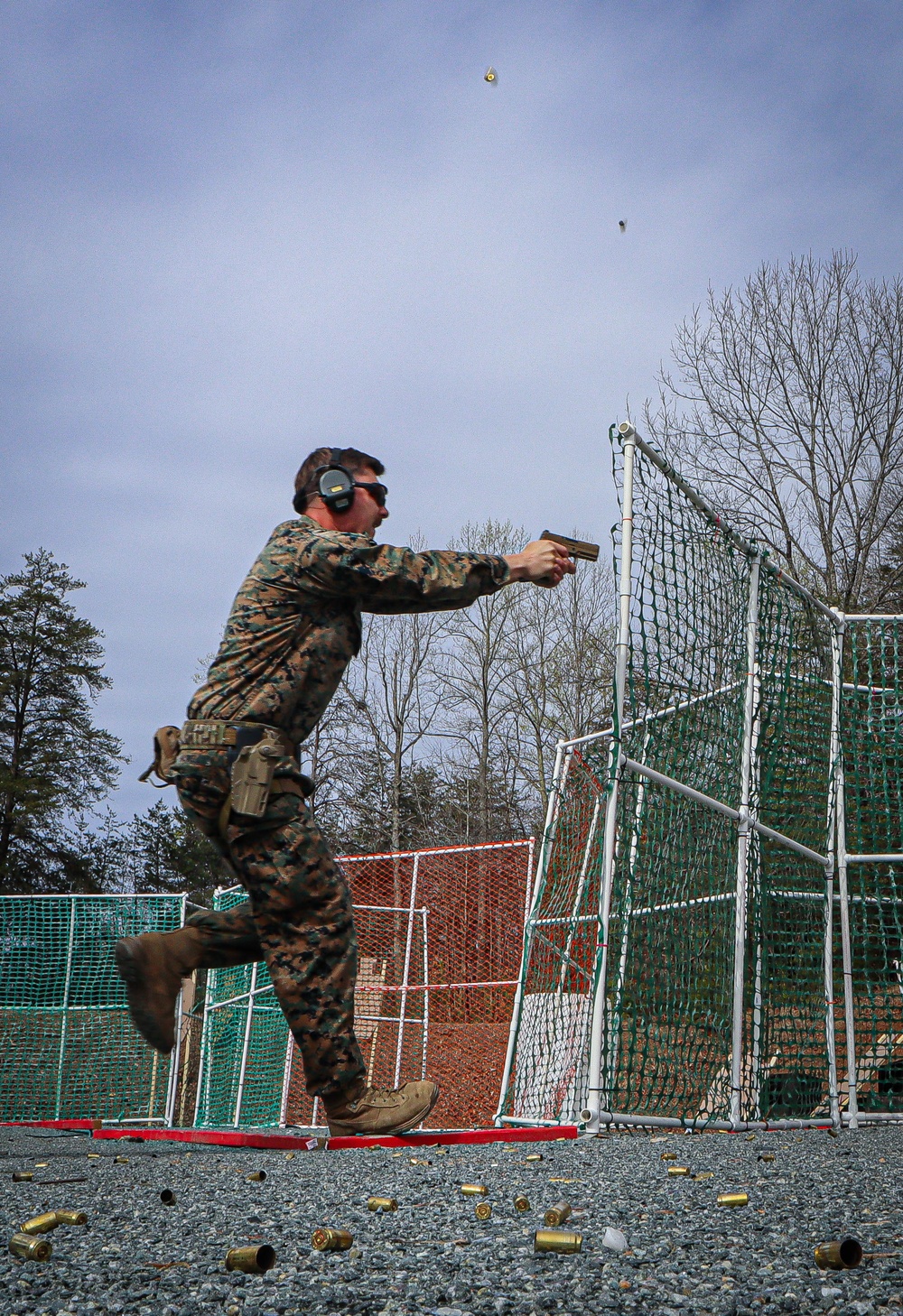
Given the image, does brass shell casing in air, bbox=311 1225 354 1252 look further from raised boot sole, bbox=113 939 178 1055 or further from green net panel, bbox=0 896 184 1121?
green net panel, bbox=0 896 184 1121

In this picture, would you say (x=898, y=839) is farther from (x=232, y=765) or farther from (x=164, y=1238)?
(x=164, y=1238)

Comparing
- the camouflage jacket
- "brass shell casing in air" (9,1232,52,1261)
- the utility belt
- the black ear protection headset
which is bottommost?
"brass shell casing in air" (9,1232,52,1261)

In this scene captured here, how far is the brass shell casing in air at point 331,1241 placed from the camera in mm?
1982

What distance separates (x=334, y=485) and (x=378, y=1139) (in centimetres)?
236

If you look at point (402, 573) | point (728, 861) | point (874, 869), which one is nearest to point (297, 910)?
point (402, 573)

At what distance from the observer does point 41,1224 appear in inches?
86.7

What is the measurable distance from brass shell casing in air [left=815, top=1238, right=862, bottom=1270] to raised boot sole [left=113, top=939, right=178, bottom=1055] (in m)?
2.44

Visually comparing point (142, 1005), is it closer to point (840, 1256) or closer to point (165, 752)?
point (165, 752)

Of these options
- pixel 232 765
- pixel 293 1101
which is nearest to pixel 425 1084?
pixel 232 765

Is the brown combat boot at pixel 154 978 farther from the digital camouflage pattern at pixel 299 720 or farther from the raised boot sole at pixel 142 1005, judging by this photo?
the digital camouflage pattern at pixel 299 720

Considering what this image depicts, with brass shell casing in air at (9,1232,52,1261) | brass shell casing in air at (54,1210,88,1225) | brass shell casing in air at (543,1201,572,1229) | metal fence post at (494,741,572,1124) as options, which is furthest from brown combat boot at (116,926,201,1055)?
metal fence post at (494,741,572,1124)

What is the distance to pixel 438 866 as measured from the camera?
50.7 ft

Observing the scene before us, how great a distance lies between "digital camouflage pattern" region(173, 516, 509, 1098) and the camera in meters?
3.82

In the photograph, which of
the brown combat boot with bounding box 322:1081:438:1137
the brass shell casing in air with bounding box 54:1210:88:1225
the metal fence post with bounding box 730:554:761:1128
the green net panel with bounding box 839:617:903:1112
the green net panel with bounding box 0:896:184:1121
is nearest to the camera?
the brass shell casing in air with bounding box 54:1210:88:1225
